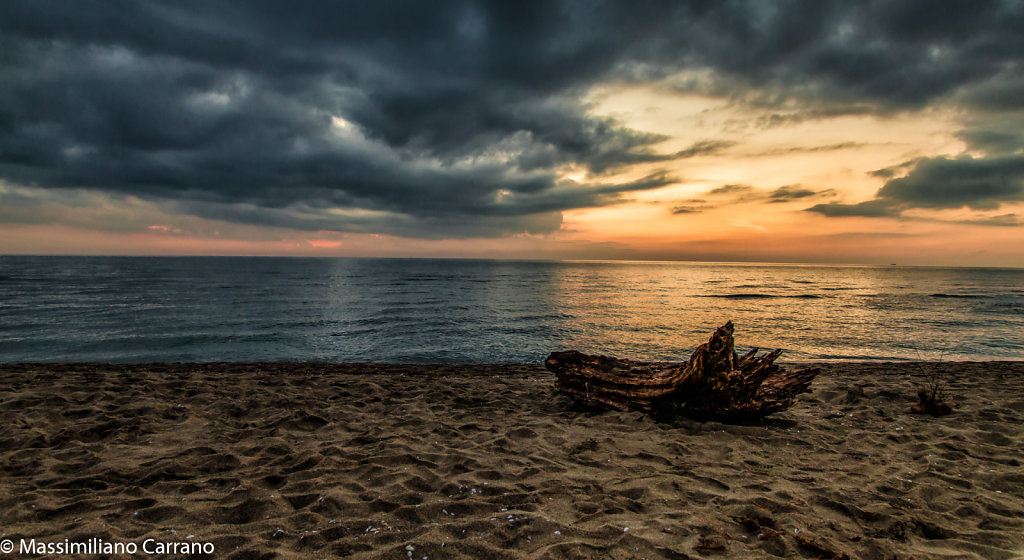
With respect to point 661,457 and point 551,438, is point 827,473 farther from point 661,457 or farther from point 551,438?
point 551,438

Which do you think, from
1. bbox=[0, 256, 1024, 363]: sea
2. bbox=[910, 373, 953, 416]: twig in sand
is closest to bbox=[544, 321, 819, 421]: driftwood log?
bbox=[910, 373, 953, 416]: twig in sand

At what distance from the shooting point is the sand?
12.9 ft

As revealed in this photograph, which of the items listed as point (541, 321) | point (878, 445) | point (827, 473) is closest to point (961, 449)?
point (878, 445)

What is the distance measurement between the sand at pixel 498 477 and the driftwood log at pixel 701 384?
1.46ft

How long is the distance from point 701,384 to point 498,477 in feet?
14.5

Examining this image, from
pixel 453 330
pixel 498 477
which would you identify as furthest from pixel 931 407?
pixel 453 330

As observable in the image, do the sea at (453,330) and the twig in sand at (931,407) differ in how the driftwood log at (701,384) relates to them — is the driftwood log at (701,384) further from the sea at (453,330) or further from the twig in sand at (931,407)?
the sea at (453,330)

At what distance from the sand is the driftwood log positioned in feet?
1.46

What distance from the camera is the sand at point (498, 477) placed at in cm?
393

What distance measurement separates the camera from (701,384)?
7.71 m

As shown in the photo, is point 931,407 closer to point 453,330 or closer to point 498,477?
point 498,477

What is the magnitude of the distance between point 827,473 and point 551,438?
3.82m

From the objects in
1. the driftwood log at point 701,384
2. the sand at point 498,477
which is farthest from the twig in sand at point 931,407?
the driftwood log at point 701,384

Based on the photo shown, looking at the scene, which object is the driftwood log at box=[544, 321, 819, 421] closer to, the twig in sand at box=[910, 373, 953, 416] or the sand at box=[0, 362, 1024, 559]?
the sand at box=[0, 362, 1024, 559]
